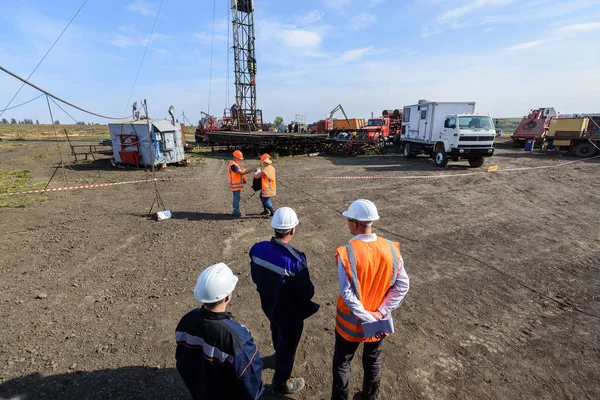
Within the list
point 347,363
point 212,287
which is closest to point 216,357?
point 212,287

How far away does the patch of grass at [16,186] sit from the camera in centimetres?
893

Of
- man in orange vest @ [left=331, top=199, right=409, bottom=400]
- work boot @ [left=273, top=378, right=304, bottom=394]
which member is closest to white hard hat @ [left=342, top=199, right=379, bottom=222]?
man in orange vest @ [left=331, top=199, right=409, bottom=400]

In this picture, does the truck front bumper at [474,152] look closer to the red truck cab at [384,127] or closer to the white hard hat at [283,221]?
the red truck cab at [384,127]

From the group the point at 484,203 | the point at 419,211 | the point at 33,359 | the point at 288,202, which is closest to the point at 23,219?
the point at 33,359

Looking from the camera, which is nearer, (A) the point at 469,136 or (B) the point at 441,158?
(A) the point at 469,136

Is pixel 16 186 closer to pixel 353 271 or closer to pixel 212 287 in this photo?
pixel 212 287

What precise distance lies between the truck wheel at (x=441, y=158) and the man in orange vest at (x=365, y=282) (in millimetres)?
14143

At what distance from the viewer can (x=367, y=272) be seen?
2225mm

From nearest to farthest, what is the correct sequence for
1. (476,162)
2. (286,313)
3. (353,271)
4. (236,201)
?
(353,271) < (286,313) < (236,201) < (476,162)

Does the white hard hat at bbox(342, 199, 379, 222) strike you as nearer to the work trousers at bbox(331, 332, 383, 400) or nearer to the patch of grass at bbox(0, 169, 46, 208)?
the work trousers at bbox(331, 332, 383, 400)

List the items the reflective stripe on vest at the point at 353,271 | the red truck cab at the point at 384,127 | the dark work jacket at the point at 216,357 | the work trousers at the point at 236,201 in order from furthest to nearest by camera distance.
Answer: the red truck cab at the point at 384,127, the work trousers at the point at 236,201, the reflective stripe on vest at the point at 353,271, the dark work jacket at the point at 216,357

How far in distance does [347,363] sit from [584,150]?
72.0ft

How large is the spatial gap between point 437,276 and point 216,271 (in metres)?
4.35

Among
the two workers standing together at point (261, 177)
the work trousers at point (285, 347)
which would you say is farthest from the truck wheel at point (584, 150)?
the work trousers at point (285, 347)
